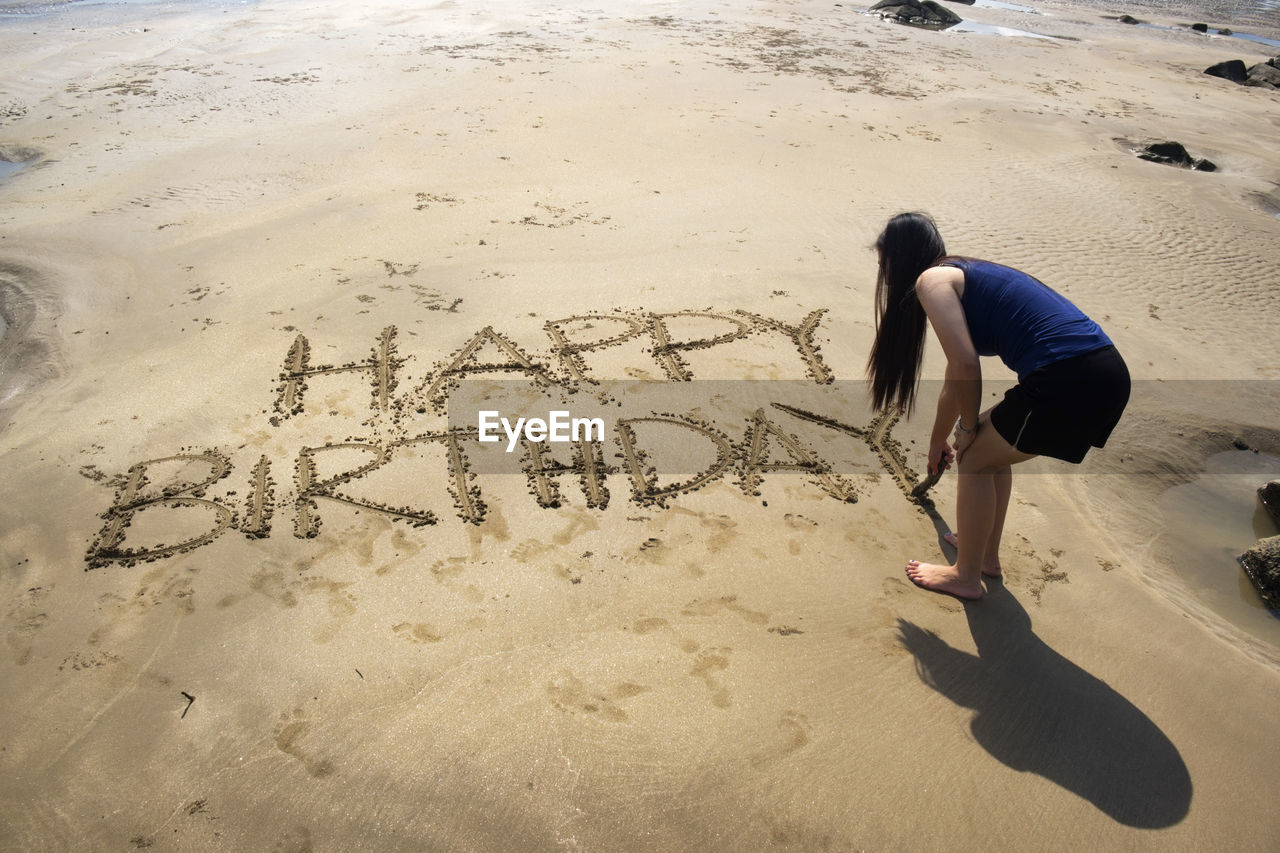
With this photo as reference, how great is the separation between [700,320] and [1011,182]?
13.0ft

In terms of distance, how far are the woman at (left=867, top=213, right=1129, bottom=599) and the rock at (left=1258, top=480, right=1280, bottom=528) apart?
1.43 m

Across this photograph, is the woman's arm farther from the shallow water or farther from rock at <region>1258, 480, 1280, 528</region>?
rock at <region>1258, 480, 1280, 528</region>

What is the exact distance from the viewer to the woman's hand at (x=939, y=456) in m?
2.73

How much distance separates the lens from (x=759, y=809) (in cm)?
204

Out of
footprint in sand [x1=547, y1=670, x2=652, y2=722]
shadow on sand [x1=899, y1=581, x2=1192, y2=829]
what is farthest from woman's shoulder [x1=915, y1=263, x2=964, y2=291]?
footprint in sand [x1=547, y1=670, x2=652, y2=722]

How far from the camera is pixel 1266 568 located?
9.40 feet

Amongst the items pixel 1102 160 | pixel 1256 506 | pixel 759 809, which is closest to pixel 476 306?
pixel 759 809

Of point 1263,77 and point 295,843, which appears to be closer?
point 295,843

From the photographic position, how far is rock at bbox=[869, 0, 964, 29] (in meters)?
13.2

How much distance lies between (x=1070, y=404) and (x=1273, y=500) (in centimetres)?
174

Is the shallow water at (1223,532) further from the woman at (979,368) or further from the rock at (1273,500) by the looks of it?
the woman at (979,368)
